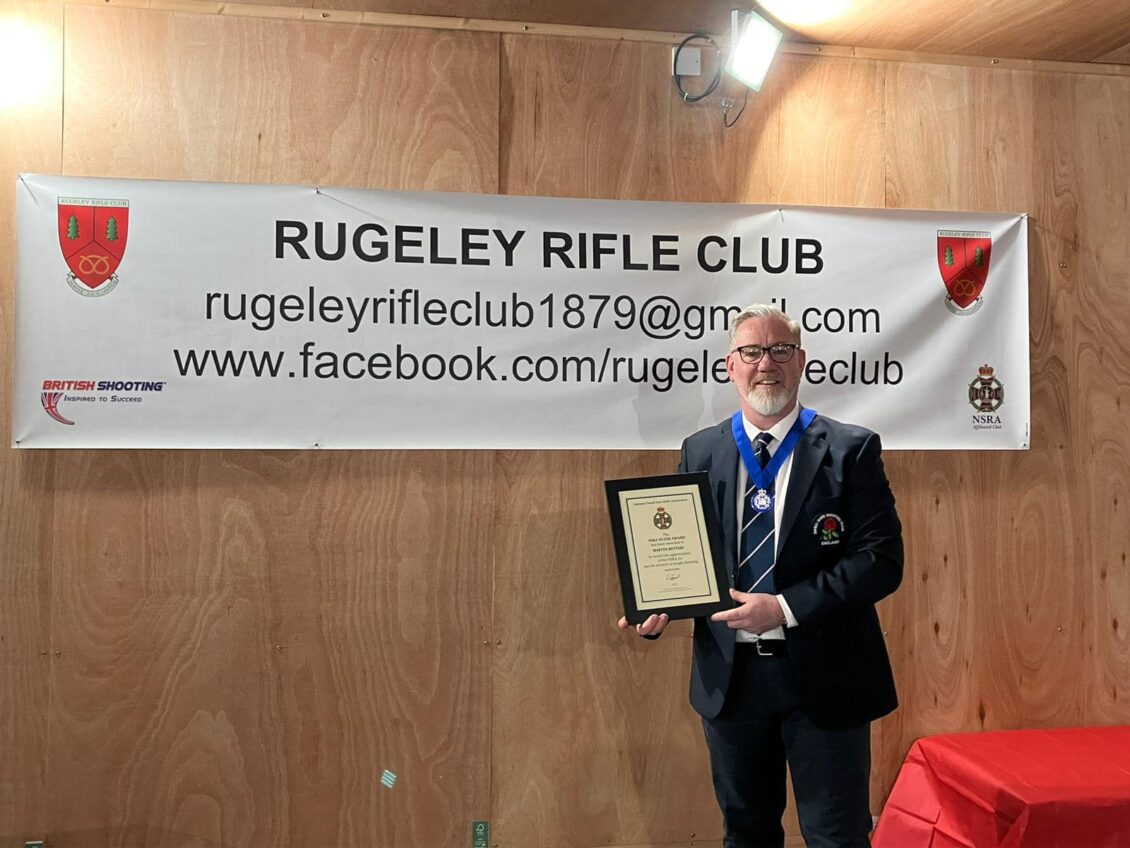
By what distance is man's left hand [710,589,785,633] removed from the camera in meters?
2.13

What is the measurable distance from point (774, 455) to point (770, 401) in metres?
0.13

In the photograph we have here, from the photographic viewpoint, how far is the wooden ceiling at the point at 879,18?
2.85 metres

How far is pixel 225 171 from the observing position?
2.85 m

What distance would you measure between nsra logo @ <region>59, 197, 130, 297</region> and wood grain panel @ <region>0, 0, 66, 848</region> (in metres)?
0.06

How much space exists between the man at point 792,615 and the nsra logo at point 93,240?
1.86 m

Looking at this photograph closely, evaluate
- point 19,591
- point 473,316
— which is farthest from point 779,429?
point 19,591

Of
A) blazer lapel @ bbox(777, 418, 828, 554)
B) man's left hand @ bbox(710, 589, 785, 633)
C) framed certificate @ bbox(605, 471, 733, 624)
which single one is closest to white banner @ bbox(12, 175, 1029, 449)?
framed certificate @ bbox(605, 471, 733, 624)

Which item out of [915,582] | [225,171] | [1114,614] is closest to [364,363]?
[225,171]

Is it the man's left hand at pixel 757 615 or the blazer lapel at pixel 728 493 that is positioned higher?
the blazer lapel at pixel 728 493

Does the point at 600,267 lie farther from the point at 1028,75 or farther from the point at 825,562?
the point at 1028,75

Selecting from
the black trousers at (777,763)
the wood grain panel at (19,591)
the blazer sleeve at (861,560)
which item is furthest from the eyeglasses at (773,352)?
the wood grain panel at (19,591)

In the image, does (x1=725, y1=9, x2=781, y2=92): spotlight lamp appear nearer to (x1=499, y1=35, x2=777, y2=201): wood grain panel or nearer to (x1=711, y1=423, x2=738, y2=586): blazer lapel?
(x1=499, y1=35, x2=777, y2=201): wood grain panel

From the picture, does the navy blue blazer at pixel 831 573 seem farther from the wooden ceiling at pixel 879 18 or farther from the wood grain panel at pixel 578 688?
the wooden ceiling at pixel 879 18

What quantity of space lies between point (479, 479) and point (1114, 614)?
2245 millimetres
